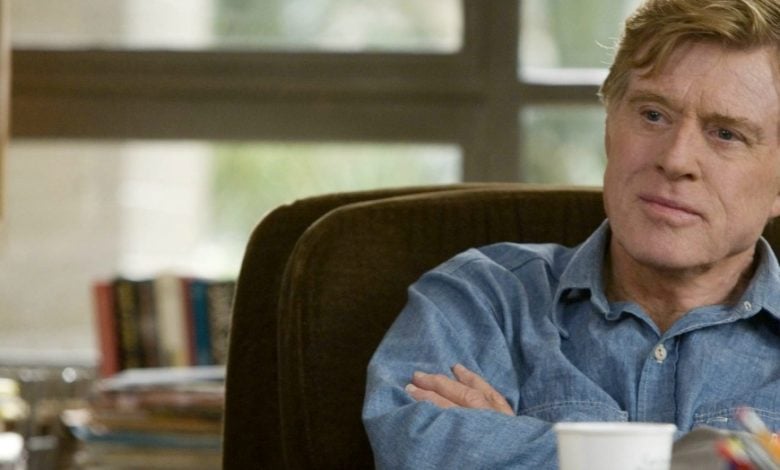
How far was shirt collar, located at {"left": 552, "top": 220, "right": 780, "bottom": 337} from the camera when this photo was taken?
1699 millimetres

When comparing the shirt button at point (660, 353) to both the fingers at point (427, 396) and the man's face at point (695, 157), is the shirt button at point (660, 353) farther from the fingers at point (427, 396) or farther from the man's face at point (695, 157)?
the fingers at point (427, 396)

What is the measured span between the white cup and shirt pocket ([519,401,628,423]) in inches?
26.4

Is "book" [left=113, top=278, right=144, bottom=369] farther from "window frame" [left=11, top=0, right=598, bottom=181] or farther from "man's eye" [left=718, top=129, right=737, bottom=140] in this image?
"man's eye" [left=718, top=129, right=737, bottom=140]

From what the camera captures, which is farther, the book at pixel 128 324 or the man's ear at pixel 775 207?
the book at pixel 128 324

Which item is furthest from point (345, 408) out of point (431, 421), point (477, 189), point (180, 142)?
point (180, 142)

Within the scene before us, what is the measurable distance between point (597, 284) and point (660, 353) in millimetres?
112

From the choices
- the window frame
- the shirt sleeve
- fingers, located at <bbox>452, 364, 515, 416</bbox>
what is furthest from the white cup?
the window frame

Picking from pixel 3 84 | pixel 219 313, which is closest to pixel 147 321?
pixel 219 313

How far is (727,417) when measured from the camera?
1622mm

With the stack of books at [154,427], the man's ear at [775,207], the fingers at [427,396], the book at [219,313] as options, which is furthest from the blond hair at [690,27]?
the book at [219,313]

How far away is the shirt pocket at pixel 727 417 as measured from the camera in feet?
5.28

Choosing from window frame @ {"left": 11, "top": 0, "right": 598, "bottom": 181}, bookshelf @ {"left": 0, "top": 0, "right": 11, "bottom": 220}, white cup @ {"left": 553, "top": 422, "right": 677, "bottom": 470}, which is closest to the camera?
white cup @ {"left": 553, "top": 422, "right": 677, "bottom": 470}

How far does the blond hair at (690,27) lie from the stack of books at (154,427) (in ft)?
3.55

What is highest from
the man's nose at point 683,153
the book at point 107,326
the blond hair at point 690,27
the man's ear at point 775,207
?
the blond hair at point 690,27
